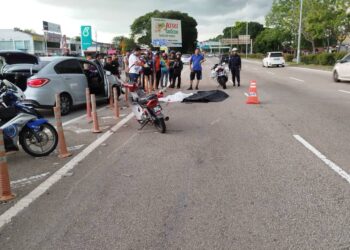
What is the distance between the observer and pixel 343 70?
19891mm

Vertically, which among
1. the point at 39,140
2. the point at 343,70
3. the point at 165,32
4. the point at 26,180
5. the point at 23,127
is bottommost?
the point at 26,180

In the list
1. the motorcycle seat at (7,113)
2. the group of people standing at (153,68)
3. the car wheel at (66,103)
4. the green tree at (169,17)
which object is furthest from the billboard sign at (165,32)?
the green tree at (169,17)

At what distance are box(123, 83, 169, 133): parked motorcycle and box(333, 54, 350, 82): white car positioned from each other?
14.5 metres

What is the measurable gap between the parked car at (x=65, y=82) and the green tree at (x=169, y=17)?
99.0m

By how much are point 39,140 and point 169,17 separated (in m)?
105

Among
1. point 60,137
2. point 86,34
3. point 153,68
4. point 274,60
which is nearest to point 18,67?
point 60,137

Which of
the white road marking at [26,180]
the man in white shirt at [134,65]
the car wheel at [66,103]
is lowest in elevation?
the white road marking at [26,180]

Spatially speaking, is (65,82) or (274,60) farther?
(274,60)

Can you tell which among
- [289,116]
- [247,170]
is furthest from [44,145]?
[289,116]

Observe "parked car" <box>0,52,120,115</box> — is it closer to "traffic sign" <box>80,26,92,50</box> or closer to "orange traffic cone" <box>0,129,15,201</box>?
"orange traffic cone" <box>0,129,15,201</box>

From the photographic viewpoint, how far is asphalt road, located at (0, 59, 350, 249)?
361cm

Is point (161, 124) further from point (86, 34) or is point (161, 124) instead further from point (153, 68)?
point (86, 34)

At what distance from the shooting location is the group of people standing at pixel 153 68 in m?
15.0

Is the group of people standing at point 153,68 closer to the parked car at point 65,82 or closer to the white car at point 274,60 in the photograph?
the parked car at point 65,82
